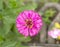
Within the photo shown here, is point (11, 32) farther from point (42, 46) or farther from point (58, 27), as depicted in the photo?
point (58, 27)

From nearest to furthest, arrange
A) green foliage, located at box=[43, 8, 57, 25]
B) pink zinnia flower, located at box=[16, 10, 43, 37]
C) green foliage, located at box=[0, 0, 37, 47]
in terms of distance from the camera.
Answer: pink zinnia flower, located at box=[16, 10, 43, 37]
green foliage, located at box=[0, 0, 37, 47]
green foliage, located at box=[43, 8, 57, 25]

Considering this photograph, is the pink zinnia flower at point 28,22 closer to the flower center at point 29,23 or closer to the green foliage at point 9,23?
the flower center at point 29,23

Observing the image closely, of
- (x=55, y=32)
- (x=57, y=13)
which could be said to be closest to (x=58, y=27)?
(x=55, y=32)

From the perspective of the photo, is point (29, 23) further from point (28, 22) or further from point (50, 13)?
point (50, 13)

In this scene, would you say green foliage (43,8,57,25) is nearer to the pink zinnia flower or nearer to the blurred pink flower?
the blurred pink flower

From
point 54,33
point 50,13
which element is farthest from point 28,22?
point 50,13

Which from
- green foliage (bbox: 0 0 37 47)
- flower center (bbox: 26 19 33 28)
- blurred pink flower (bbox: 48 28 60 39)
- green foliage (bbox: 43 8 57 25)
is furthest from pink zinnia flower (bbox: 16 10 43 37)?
green foliage (bbox: 43 8 57 25)

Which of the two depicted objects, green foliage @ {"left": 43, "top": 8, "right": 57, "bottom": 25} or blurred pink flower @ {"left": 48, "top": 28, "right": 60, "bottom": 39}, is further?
green foliage @ {"left": 43, "top": 8, "right": 57, "bottom": 25}

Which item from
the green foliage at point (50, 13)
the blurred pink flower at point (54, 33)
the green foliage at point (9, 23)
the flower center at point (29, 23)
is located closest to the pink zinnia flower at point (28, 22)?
the flower center at point (29, 23)
